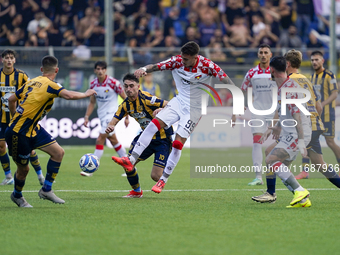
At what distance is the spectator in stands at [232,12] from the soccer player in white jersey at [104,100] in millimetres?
10172

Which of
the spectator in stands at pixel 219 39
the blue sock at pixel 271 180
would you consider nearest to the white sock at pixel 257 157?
the blue sock at pixel 271 180

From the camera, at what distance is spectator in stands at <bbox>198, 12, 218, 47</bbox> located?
1994cm

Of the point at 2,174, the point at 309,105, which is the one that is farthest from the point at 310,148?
the point at 2,174

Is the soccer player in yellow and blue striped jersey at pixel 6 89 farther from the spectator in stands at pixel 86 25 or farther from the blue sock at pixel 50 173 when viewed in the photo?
the spectator in stands at pixel 86 25

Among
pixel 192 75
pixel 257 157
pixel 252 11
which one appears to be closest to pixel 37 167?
pixel 192 75

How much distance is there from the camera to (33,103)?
21.5 ft

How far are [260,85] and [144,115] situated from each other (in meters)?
2.76

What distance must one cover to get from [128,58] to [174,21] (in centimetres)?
338

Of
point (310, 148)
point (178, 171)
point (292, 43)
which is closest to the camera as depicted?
point (310, 148)

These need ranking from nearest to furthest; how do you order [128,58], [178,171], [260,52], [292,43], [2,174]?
[260,52]
[2,174]
[178,171]
[128,58]
[292,43]

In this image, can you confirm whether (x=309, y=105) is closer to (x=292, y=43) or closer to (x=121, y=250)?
(x=121, y=250)

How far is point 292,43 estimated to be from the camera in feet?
66.9

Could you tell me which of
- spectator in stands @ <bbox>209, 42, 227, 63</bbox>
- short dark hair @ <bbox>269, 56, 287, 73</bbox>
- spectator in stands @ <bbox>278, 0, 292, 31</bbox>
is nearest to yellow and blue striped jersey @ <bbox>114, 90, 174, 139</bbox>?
short dark hair @ <bbox>269, 56, 287, 73</bbox>

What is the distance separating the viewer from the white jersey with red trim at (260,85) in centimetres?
980
